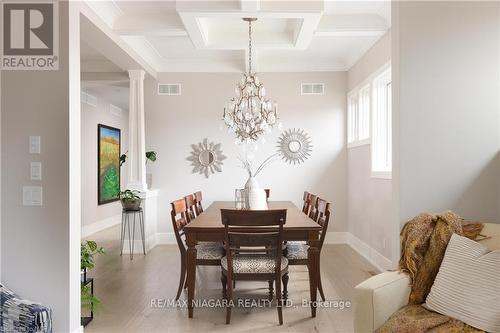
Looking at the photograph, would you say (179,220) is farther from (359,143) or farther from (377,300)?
(359,143)

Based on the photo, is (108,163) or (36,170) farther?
(108,163)

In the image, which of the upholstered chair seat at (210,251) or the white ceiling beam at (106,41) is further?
the white ceiling beam at (106,41)

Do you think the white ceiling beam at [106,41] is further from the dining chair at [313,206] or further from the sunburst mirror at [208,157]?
the dining chair at [313,206]

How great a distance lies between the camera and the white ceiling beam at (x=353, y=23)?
435 cm

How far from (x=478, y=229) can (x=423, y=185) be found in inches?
16.1

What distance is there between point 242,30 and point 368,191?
8.60 feet

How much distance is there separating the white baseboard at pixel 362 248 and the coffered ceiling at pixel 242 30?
8.52 ft

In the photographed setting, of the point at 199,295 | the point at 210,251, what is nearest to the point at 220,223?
the point at 210,251

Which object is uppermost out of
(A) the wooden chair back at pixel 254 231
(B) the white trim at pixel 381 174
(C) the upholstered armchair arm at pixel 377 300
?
(B) the white trim at pixel 381 174

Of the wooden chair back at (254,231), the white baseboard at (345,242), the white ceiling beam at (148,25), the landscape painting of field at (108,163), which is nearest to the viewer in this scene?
the wooden chair back at (254,231)

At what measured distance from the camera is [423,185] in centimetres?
253

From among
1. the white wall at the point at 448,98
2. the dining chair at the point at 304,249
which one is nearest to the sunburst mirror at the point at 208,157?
the dining chair at the point at 304,249

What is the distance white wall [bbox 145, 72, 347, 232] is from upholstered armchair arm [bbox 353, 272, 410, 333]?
425 centimetres

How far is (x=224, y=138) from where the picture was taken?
632 centimetres
